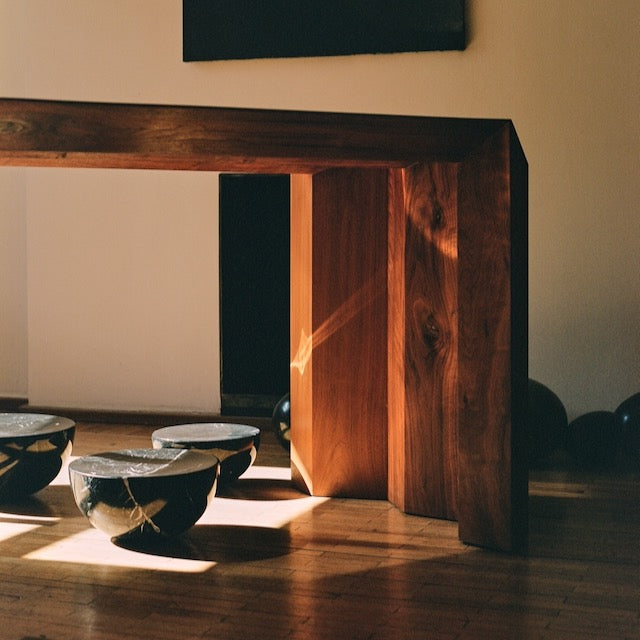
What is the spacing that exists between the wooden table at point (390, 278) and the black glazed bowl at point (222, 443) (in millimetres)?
183

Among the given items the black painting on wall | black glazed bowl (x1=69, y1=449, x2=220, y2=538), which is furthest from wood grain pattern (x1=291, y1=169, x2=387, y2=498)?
the black painting on wall

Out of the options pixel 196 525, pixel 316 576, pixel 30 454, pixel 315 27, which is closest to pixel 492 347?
pixel 316 576

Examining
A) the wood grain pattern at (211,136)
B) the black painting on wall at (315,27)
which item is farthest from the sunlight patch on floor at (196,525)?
the black painting on wall at (315,27)

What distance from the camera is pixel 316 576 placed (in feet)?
7.50

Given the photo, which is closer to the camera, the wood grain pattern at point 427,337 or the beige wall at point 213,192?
the wood grain pattern at point 427,337

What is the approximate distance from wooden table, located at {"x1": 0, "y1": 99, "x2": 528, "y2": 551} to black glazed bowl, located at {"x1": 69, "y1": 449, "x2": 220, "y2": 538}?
25.6 inches

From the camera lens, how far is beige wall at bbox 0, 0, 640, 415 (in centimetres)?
438

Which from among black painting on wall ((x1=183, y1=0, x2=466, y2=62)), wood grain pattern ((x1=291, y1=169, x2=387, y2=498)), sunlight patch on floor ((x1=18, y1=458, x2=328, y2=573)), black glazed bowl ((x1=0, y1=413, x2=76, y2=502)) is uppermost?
black painting on wall ((x1=183, y1=0, x2=466, y2=62))

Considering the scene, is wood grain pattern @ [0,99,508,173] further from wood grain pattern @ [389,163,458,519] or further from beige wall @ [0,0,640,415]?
beige wall @ [0,0,640,415]

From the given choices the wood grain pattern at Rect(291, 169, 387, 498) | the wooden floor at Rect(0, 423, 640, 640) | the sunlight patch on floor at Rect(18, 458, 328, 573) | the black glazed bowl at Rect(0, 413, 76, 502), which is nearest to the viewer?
the wooden floor at Rect(0, 423, 640, 640)

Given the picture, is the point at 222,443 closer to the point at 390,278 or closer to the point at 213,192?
the point at 390,278

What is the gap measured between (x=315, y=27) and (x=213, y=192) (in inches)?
39.1

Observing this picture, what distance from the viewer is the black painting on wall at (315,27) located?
450cm

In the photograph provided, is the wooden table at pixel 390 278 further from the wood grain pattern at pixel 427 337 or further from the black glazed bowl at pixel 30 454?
the black glazed bowl at pixel 30 454
